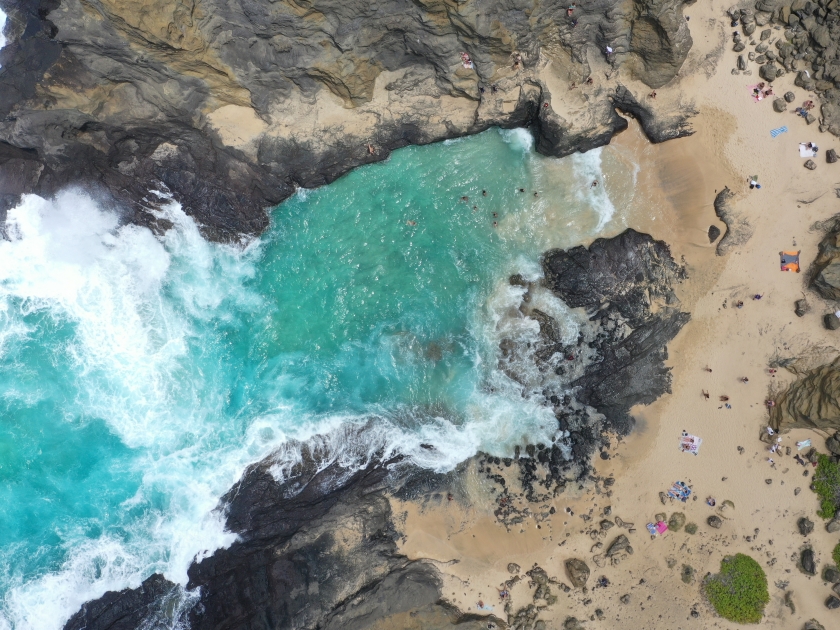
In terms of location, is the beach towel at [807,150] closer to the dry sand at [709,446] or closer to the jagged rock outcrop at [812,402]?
the dry sand at [709,446]

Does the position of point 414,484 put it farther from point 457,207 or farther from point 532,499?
point 457,207

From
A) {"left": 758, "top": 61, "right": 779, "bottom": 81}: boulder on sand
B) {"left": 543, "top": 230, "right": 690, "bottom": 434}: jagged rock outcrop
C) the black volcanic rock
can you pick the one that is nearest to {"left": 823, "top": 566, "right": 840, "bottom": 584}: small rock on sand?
{"left": 543, "top": 230, "right": 690, "bottom": 434}: jagged rock outcrop

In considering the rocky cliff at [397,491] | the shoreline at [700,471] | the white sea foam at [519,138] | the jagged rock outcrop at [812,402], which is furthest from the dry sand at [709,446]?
the white sea foam at [519,138]

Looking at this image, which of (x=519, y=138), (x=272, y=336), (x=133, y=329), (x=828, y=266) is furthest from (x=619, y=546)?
(x=133, y=329)

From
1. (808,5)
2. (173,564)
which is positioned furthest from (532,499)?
(808,5)

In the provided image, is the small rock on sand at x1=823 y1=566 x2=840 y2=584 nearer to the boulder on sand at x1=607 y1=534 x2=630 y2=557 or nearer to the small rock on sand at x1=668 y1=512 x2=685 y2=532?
the small rock on sand at x1=668 y1=512 x2=685 y2=532

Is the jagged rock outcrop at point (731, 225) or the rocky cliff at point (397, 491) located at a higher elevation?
the jagged rock outcrop at point (731, 225)
